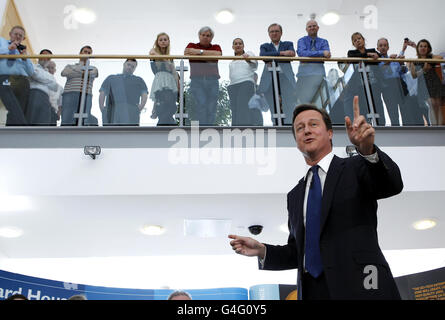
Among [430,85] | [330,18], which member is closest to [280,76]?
[430,85]

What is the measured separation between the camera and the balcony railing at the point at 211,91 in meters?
4.73

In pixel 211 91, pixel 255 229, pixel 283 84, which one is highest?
pixel 283 84

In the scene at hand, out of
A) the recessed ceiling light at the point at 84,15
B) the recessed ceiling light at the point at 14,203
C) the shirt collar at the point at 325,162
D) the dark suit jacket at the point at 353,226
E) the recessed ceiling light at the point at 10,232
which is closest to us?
the dark suit jacket at the point at 353,226

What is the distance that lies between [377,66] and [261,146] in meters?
1.87

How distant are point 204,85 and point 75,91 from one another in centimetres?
151

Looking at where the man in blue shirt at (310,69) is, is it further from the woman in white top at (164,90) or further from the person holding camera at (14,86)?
the person holding camera at (14,86)

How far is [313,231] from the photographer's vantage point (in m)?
1.43

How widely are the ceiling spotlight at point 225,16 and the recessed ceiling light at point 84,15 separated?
257 cm

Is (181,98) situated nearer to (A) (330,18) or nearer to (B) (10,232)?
(B) (10,232)

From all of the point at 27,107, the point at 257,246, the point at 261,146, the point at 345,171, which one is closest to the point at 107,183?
the point at 27,107

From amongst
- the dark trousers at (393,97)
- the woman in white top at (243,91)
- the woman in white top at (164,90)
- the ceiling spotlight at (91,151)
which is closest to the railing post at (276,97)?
the woman in white top at (243,91)

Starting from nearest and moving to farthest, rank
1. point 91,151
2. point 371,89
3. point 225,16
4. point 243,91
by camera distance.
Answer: point 91,151
point 243,91
point 371,89
point 225,16

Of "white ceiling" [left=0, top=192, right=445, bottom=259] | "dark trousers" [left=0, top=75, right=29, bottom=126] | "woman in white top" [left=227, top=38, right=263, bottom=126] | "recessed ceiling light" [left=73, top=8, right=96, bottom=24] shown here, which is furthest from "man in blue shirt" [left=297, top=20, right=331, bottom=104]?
"recessed ceiling light" [left=73, top=8, right=96, bottom=24]

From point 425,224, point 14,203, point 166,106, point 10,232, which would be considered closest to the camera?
point 14,203
